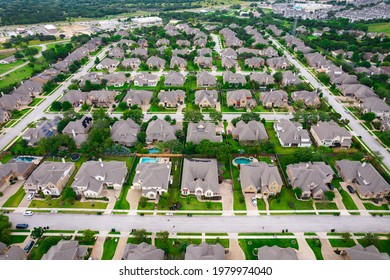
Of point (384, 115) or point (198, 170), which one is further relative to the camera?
point (384, 115)

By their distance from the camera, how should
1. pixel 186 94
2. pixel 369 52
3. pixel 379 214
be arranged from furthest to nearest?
pixel 369 52, pixel 186 94, pixel 379 214

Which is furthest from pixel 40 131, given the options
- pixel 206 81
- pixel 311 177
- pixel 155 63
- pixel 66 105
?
pixel 311 177

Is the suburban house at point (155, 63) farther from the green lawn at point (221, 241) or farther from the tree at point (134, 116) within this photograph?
the green lawn at point (221, 241)

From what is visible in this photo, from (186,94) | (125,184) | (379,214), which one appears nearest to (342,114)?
(379,214)

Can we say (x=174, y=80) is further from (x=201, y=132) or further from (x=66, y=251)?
(x=66, y=251)

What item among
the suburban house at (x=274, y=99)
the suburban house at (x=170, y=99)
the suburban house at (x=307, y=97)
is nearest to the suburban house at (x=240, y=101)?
the suburban house at (x=274, y=99)

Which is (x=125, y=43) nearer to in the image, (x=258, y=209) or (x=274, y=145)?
(x=274, y=145)

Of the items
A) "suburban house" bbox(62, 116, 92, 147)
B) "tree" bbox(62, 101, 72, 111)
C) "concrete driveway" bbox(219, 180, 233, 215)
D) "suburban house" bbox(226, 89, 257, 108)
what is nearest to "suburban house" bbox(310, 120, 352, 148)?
"suburban house" bbox(226, 89, 257, 108)
